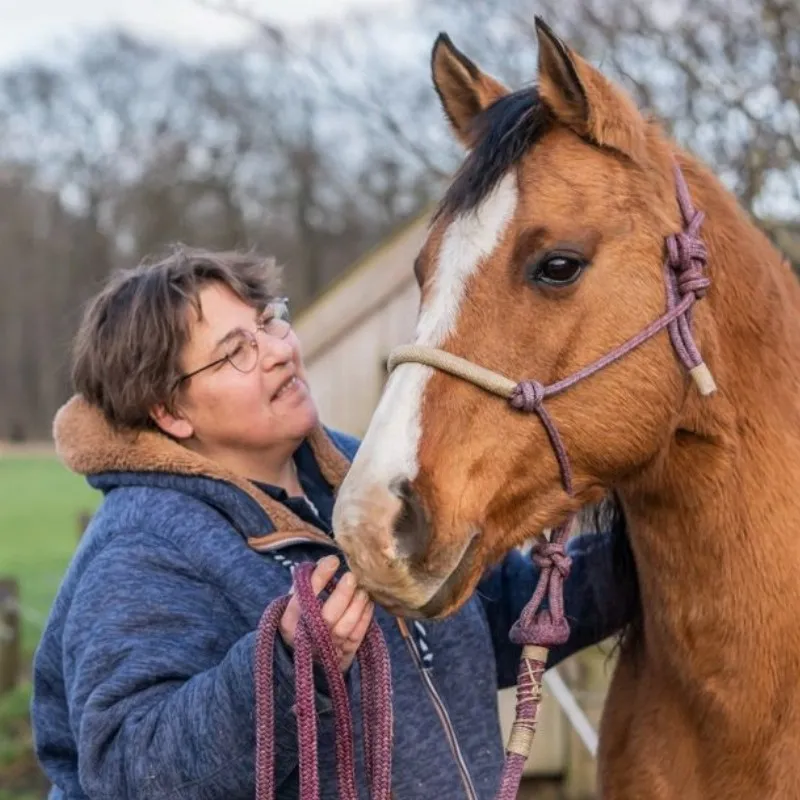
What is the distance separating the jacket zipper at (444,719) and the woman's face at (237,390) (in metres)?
0.47

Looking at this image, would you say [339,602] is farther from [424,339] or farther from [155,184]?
[155,184]

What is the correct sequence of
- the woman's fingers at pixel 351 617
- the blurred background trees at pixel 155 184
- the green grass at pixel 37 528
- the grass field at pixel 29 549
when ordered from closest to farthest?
the woman's fingers at pixel 351 617 < the grass field at pixel 29 549 < the green grass at pixel 37 528 < the blurred background trees at pixel 155 184

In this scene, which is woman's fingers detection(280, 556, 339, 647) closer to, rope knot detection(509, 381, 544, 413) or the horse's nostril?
the horse's nostril

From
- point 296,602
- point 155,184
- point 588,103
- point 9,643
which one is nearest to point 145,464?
point 296,602

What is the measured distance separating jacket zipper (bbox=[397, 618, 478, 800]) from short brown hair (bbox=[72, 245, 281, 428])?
0.69 meters

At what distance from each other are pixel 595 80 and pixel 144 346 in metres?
1.01

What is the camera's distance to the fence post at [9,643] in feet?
22.7

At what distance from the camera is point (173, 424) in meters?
2.15

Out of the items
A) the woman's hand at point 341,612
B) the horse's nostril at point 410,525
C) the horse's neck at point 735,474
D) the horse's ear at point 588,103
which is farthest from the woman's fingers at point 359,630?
the horse's ear at point 588,103

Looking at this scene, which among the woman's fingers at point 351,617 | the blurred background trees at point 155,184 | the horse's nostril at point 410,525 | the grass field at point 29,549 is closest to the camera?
the horse's nostril at point 410,525

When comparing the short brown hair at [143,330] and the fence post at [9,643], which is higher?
the short brown hair at [143,330]

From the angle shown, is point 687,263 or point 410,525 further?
point 687,263

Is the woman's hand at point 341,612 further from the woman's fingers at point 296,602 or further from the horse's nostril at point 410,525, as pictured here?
the horse's nostril at point 410,525

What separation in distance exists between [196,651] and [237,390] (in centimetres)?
53
